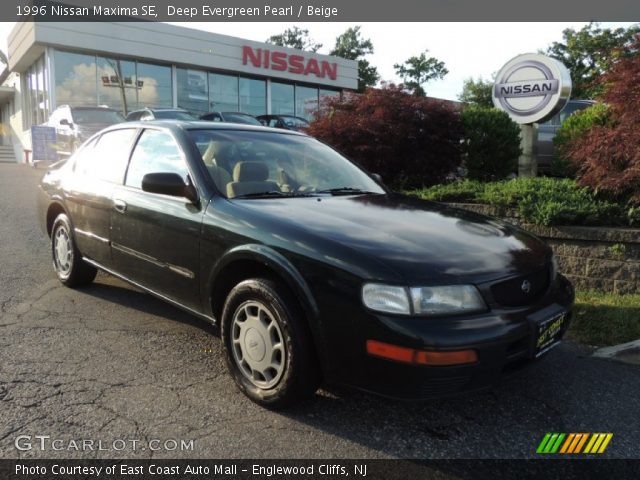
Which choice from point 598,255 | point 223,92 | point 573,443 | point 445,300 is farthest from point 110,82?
point 573,443

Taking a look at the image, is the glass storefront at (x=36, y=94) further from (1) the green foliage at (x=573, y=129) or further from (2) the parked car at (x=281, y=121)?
(1) the green foliage at (x=573, y=129)

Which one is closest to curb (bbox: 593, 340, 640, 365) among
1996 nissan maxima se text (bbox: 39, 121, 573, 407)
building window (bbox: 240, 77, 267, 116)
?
1996 nissan maxima se text (bbox: 39, 121, 573, 407)

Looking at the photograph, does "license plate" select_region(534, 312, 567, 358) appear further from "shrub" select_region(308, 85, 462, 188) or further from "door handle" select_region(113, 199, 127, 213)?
"shrub" select_region(308, 85, 462, 188)

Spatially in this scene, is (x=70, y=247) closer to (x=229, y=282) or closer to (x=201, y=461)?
(x=229, y=282)

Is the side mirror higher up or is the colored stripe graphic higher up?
the side mirror

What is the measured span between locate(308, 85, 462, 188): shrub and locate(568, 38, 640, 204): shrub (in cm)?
218

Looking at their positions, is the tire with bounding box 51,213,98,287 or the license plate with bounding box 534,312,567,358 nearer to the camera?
the license plate with bounding box 534,312,567,358

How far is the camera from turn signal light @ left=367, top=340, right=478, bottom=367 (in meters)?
2.31

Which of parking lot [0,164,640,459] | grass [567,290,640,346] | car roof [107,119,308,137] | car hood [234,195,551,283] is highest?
car roof [107,119,308,137]

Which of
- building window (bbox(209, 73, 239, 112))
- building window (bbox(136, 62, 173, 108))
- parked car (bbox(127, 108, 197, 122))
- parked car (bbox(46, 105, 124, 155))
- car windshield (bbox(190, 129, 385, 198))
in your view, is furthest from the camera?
building window (bbox(209, 73, 239, 112))

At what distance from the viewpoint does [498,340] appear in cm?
241

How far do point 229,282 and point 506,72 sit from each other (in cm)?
649

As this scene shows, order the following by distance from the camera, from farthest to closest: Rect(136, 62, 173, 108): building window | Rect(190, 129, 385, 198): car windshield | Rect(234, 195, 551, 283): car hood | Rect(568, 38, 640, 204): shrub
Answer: Rect(136, 62, 173, 108): building window → Rect(568, 38, 640, 204): shrub → Rect(190, 129, 385, 198): car windshield → Rect(234, 195, 551, 283): car hood

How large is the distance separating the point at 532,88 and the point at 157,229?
6241 mm
